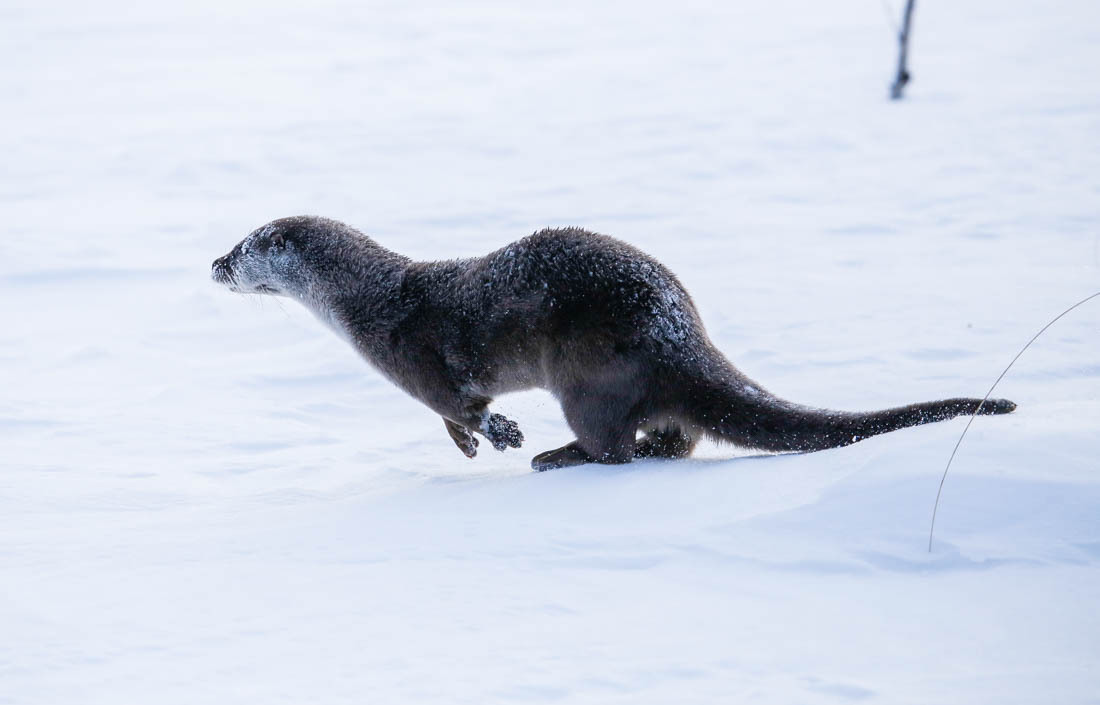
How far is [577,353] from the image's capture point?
3.49m

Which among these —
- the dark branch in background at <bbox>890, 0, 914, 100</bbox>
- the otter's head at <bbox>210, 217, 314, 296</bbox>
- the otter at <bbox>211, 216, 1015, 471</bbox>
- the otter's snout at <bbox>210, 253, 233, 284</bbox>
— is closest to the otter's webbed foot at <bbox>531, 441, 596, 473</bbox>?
the otter at <bbox>211, 216, 1015, 471</bbox>

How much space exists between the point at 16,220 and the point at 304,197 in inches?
84.8

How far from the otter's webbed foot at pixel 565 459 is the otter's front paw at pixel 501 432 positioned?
27 centimetres

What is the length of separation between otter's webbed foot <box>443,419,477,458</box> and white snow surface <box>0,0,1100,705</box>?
12cm

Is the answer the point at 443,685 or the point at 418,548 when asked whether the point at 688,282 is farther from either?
the point at 443,685

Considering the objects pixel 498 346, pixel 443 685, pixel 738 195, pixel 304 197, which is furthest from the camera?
pixel 304 197

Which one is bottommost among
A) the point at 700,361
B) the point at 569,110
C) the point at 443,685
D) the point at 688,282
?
the point at 443,685

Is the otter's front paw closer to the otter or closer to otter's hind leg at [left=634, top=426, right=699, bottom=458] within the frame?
the otter

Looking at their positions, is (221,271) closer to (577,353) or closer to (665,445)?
(577,353)

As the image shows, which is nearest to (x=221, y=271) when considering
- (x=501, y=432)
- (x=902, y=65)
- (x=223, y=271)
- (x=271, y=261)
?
(x=223, y=271)

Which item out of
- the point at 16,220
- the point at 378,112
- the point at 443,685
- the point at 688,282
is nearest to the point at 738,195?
the point at 688,282

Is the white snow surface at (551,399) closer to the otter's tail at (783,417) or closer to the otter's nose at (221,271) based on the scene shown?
the otter's tail at (783,417)

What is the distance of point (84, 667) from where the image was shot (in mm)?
2297

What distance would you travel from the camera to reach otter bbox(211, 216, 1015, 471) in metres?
3.36
